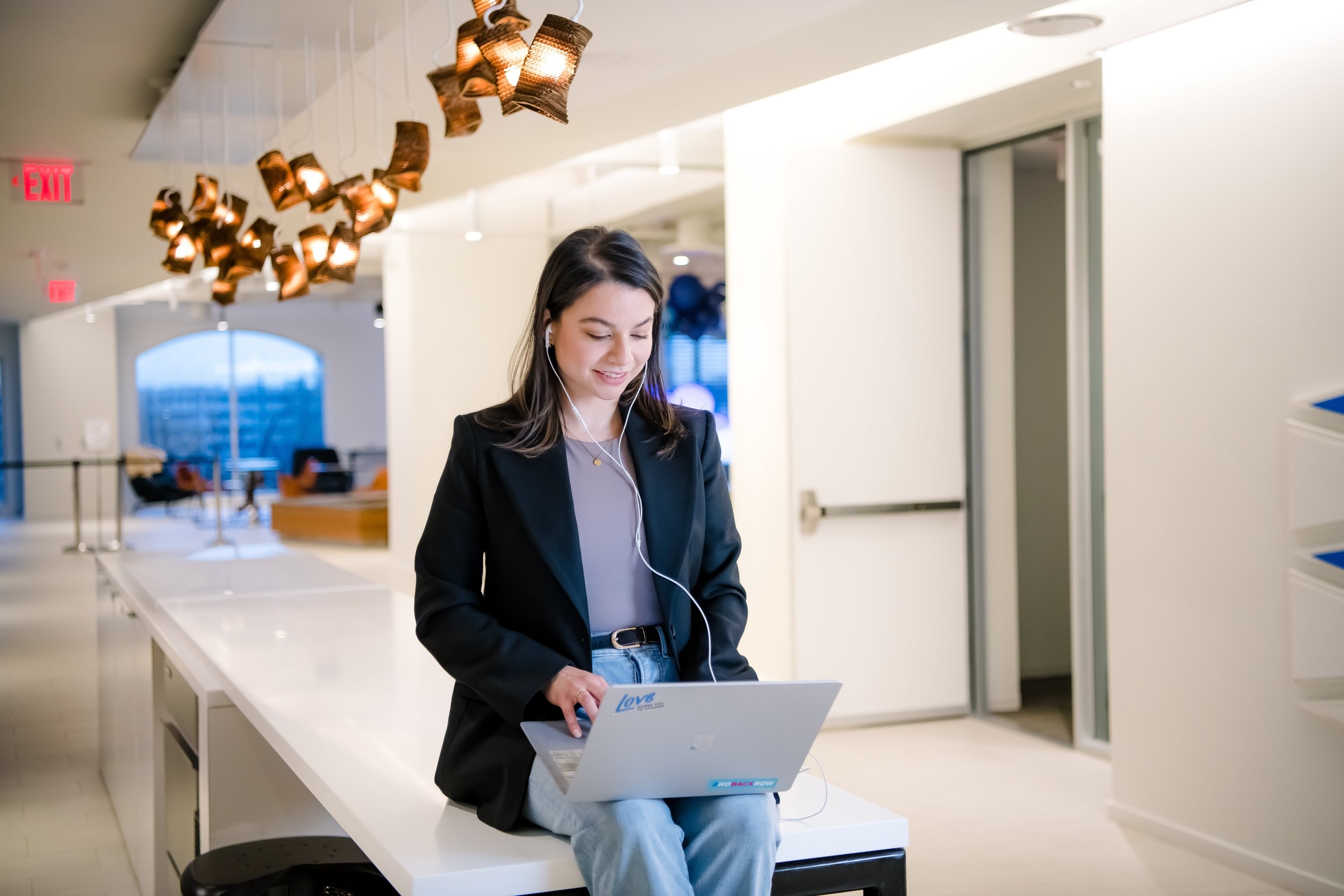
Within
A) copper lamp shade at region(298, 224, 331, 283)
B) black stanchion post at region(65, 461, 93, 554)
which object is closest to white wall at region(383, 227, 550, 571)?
black stanchion post at region(65, 461, 93, 554)

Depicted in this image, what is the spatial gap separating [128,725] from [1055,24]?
3.94 m

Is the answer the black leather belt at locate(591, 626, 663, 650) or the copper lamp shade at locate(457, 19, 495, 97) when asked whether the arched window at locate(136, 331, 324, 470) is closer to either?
the copper lamp shade at locate(457, 19, 495, 97)

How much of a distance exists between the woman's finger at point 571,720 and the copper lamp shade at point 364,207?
9.74 ft

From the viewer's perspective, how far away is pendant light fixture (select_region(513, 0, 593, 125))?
270cm

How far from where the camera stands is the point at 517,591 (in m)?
1.96

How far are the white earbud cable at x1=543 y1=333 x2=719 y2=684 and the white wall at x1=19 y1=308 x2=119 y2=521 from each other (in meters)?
18.0

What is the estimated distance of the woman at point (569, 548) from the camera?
1898 millimetres

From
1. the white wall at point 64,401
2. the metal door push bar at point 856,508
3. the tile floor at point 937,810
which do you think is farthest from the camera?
the white wall at point 64,401

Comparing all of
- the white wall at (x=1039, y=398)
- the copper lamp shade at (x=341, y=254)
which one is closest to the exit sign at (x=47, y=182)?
the copper lamp shade at (x=341, y=254)

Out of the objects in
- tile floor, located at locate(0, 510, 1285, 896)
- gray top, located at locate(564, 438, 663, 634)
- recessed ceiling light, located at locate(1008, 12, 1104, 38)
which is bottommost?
tile floor, located at locate(0, 510, 1285, 896)

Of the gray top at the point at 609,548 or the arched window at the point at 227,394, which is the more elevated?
the arched window at the point at 227,394

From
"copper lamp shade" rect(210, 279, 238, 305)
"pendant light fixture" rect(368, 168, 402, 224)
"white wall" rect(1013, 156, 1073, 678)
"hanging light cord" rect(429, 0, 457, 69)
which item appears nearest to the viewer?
"hanging light cord" rect(429, 0, 457, 69)

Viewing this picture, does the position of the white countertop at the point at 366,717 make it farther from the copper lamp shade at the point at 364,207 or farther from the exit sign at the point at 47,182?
the exit sign at the point at 47,182

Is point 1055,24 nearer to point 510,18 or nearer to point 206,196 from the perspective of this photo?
point 510,18
